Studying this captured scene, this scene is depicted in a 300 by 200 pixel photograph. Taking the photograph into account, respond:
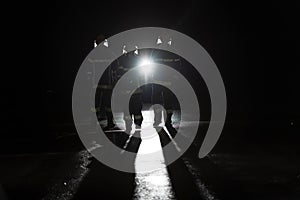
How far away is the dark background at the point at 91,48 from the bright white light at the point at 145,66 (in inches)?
311

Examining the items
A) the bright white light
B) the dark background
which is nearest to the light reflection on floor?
the bright white light

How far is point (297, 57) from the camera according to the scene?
69.2 feet

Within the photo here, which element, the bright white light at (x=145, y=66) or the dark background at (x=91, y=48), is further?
the dark background at (x=91, y=48)

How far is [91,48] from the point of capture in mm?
22047

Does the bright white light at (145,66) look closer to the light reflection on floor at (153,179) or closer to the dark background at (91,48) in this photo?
the light reflection on floor at (153,179)

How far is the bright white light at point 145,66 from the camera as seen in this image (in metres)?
10.8

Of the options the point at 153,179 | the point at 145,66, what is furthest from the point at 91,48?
the point at 153,179

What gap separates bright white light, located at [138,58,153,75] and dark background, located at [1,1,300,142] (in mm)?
7900

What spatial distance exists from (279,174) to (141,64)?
5686mm

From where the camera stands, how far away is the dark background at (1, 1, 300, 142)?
21.0 meters

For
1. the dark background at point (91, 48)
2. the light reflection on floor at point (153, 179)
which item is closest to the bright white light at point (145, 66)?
the light reflection on floor at point (153, 179)

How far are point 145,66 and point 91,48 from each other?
459 inches

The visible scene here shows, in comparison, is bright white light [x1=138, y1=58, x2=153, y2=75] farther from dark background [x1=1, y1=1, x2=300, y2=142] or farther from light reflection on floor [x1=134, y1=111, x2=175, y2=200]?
dark background [x1=1, y1=1, x2=300, y2=142]

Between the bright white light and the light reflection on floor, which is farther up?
the bright white light
